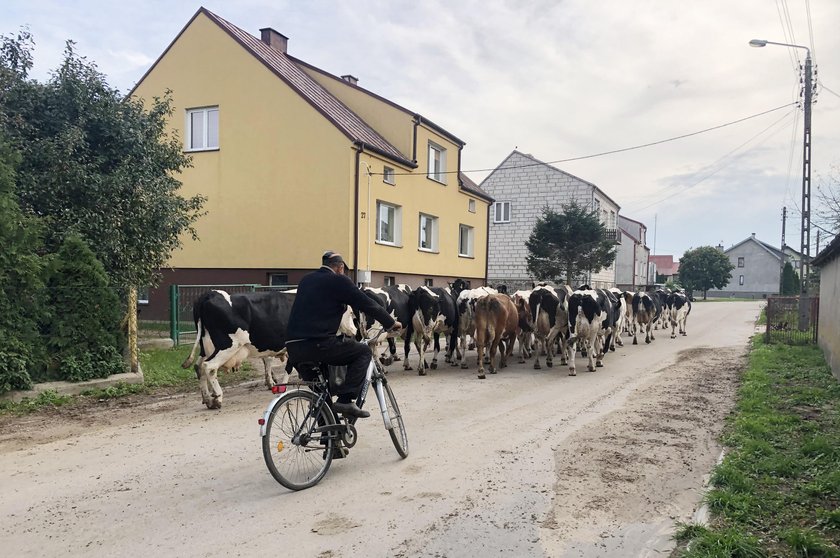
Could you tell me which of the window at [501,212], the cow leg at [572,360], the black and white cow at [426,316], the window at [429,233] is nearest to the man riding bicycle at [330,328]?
the black and white cow at [426,316]

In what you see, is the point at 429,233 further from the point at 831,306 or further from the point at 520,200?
the point at 520,200

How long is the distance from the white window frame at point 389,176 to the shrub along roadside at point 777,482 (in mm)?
13843

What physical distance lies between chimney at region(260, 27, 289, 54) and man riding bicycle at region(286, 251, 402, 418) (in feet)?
Result: 69.3

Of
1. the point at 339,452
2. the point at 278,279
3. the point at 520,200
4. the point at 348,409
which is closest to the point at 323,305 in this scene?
the point at 348,409

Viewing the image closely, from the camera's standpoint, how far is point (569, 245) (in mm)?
31766

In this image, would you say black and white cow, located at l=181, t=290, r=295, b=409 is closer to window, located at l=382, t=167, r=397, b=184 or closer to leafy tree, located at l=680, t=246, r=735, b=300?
window, located at l=382, t=167, r=397, b=184

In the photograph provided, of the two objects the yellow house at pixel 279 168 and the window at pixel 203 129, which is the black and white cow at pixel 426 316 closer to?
the yellow house at pixel 279 168

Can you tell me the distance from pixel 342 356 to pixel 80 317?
616cm

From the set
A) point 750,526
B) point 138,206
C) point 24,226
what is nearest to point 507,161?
point 138,206

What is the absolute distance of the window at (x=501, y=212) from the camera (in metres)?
39.0

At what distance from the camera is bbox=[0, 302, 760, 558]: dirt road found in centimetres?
421

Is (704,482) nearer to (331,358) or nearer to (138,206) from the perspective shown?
(331,358)

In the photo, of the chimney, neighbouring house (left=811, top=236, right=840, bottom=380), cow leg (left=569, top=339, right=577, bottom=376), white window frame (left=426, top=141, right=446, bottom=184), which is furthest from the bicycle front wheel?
the chimney

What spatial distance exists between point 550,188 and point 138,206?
101ft
